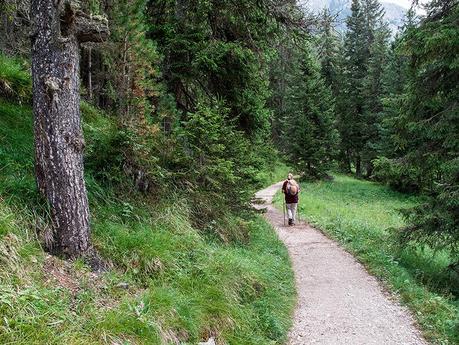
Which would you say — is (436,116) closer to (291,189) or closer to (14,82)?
(291,189)

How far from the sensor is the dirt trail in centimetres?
643

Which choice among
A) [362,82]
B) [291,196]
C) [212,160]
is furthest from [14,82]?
[362,82]

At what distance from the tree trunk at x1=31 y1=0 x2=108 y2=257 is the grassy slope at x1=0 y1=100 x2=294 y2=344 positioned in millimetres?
268

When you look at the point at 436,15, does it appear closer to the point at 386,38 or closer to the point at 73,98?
the point at 73,98

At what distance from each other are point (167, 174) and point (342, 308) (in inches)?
151

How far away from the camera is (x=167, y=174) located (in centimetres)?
766

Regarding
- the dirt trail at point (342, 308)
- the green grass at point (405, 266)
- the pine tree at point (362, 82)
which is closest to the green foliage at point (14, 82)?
the dirt trail at point (342, 308)

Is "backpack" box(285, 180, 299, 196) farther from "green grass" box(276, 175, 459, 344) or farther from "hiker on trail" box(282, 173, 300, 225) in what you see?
"green grass" box(276, 175, 459, 344)

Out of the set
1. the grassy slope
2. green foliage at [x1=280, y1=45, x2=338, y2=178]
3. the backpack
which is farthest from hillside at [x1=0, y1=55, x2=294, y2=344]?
green foliage at [x1=280, y1=45, x2=338, y2=178]

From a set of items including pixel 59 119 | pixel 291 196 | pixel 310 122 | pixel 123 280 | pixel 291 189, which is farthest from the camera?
pixel 310 122

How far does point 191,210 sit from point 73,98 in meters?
3.56

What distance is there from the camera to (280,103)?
4481cm

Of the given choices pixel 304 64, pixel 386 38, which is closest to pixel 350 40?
pixel 386 38

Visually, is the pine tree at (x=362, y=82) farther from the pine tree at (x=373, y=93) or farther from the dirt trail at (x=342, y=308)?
the dirt trail at (x=342, y=308)
